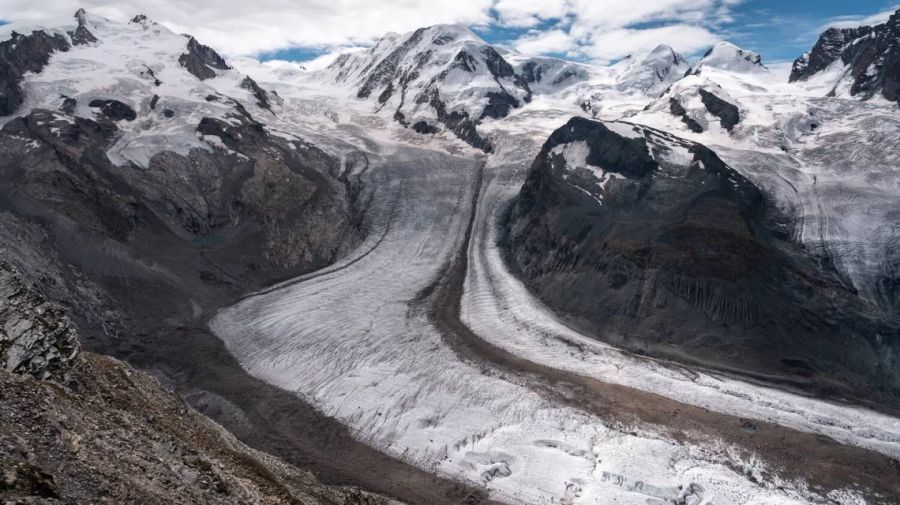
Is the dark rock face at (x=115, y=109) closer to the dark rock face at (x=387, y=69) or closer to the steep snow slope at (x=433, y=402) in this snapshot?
the steep snow slope at (x=433, y=402)

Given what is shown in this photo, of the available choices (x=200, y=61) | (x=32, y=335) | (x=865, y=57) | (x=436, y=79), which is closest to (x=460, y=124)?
(x=436, y=79)

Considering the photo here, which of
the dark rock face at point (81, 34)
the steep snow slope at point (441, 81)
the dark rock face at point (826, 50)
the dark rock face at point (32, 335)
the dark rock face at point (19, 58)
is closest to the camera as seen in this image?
the dark rock face at point (32, 335)

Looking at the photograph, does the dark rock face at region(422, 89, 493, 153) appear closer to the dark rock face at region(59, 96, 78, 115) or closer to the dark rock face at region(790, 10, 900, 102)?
the dark rock face at region(790, 10, 900, 102)

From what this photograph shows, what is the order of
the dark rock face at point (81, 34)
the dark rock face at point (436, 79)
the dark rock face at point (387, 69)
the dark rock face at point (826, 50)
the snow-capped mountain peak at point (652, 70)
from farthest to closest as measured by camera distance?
the snow-capped mountain peak at point (652, 70), the dark rock face at point (387, 69), the dark rock face at point (436, 79), the dark rock face at point (826, 50), the dark rock face at point (81, 34)

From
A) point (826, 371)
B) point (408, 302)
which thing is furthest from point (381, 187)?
point (826, 371)

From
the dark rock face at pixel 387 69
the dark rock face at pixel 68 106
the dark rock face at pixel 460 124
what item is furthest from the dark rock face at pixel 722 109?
the dark rock face at pixel 68 106

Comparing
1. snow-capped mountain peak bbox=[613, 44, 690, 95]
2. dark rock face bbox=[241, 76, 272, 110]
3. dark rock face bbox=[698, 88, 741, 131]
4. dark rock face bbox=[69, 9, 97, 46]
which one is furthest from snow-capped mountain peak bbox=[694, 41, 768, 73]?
dark rock face bbox=[69, 9, 97, 46]

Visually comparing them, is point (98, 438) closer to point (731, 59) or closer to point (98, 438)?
point (98, 438)
